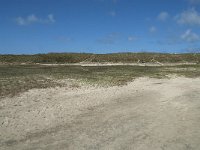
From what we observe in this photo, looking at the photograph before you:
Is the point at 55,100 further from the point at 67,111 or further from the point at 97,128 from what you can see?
the point at 97,128

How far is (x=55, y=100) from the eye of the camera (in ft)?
94.9

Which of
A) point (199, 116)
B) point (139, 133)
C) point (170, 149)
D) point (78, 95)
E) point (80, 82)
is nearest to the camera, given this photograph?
point (170, 149)

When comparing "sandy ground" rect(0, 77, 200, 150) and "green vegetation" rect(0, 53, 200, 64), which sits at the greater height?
"green vegetation" rect(0, 53, 200, 64)

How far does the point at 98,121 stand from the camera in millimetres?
22219

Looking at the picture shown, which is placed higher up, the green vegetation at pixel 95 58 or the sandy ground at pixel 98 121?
the green vegetation at pixel 95 58

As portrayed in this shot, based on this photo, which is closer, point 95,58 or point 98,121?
point 98,121

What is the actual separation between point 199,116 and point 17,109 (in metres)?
12.2

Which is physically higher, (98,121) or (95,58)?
(95,58)

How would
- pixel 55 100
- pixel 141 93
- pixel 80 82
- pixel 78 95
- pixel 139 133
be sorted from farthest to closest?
pixel 80 82 → pixel 141 93 → pixel 78 95 → pixel 55 100 → pixel 139 133

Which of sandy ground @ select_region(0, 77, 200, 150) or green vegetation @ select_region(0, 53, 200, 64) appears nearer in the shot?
sandy ground @ select_region(0, 77, 200, 150)

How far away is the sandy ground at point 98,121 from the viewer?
17766 mm

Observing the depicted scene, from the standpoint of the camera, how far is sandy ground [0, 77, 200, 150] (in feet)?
58.3

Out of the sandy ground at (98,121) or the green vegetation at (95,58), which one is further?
the green vegetation at (95,58)

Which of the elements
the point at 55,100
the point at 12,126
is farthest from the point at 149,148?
the point at 55,100
